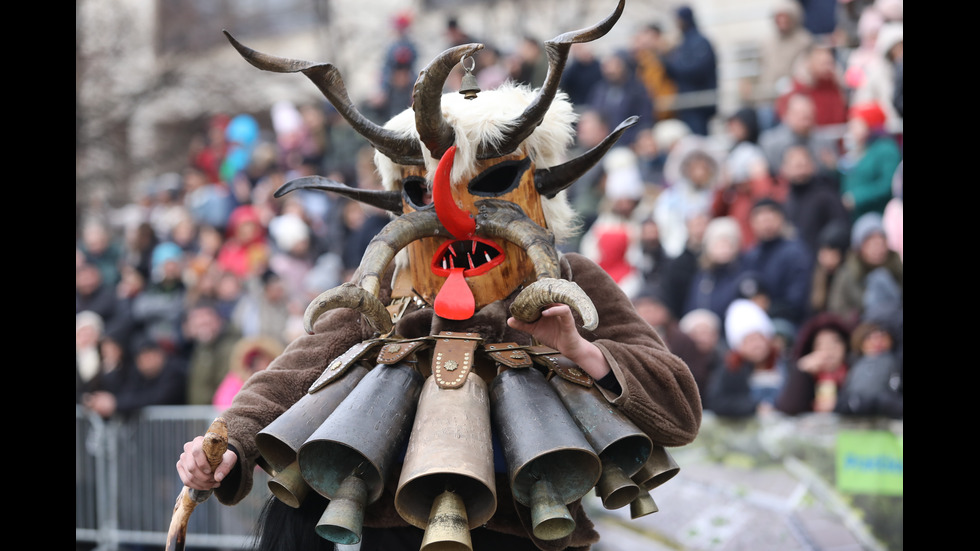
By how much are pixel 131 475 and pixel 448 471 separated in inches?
242

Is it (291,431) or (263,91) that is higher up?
(263,91)

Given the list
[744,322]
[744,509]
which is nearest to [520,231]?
[744,509]

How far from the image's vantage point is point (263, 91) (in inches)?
719

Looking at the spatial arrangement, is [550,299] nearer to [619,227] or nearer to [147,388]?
[619,227]

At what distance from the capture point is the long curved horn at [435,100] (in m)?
3.03

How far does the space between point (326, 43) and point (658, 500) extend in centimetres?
→ 1208

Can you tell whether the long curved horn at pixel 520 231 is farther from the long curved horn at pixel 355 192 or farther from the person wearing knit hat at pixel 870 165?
the person wearing knit hat at pixel 870 165

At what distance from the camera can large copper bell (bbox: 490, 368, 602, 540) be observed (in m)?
2.81

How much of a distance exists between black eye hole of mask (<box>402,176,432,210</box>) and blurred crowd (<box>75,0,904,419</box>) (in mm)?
3279

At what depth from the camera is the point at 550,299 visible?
9.70 feet

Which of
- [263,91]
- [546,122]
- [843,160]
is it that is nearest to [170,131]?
[263,91]

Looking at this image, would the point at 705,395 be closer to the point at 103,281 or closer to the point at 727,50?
the point at 103,281

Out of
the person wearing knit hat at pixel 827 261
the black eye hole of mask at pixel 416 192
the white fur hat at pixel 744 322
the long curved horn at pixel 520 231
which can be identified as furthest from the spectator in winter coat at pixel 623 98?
the long curved horn at pixel 520 231

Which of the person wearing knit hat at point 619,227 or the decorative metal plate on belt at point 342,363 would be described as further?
the person wearing knit hat at point 619,227
